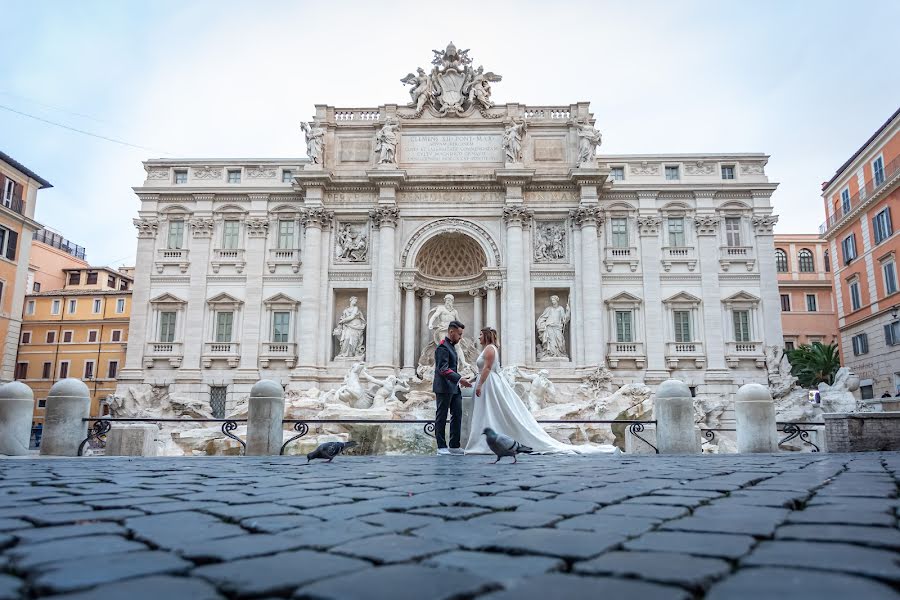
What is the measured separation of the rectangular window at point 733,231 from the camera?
3128cm

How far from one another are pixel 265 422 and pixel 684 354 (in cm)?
2297

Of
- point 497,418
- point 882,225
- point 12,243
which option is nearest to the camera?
point 497,418

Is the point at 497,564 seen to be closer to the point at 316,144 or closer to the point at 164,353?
the point at 316,144

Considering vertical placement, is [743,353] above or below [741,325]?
below

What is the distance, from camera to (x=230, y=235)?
105 ft

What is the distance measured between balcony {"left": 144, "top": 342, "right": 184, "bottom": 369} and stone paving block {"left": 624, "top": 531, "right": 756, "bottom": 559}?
1211 inches

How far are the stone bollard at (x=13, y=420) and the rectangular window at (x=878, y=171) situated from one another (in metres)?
36.8

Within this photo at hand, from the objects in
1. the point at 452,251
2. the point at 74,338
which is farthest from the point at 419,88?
the point at 74,338

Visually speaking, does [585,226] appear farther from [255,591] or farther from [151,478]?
[255,591]

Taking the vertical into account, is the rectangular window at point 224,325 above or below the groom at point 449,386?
above

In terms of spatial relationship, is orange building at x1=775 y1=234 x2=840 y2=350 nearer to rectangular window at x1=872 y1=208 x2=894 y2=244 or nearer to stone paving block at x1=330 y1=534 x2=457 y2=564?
rectangular window at x1=872 y1=208 x2=894 y2=244

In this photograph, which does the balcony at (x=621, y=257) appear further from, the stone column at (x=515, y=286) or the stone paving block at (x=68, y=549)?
the stone paving block at (x=68, y=549)

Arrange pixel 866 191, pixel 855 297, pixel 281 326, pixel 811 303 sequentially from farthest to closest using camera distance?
1. pixel 811 303
2. pixel 855 297
3. pixel 866 191
4. pixel 281 326

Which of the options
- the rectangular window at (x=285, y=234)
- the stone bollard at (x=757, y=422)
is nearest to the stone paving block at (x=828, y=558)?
the stone bollard at (x=757, y=422)
